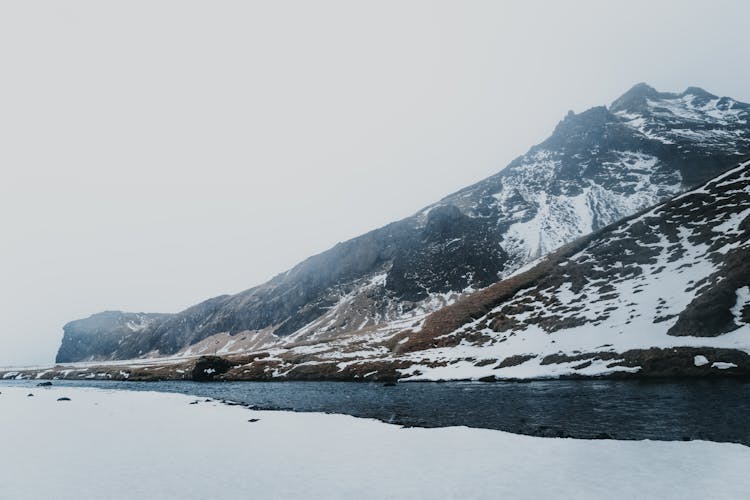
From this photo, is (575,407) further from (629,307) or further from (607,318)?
(629,307)

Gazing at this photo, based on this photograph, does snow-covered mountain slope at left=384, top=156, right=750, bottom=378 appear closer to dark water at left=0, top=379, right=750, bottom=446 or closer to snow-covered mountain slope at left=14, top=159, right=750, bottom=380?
snow-covered mountain slope at left=14, top=159, right=750, bottom=380

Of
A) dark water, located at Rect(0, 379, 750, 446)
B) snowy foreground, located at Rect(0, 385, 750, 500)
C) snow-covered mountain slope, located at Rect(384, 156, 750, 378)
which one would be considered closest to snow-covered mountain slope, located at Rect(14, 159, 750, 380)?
snow-covered mountain slope, located at Rect(384, 156, 750, 378)

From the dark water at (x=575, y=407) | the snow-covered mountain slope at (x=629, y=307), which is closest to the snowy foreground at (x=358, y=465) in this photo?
the dark water at (x=575, y=407)

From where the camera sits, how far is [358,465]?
59.5 ft

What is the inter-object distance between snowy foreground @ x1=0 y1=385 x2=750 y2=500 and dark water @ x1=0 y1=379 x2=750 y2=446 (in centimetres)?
430

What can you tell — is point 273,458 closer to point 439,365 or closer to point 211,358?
point 439,365

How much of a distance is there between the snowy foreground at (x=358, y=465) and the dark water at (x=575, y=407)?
4296mm

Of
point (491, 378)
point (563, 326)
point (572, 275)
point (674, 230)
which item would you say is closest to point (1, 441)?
point (491, 378)

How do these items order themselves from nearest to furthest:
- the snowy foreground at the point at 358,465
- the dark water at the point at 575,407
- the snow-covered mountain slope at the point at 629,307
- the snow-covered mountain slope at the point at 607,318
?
the snowy foreground at the point at 358,465 → the dark water at the point at 575,407 → the snow-covered mountain slope at the point at 629,307 → the snow-covered mountain slope at the point at 607,318

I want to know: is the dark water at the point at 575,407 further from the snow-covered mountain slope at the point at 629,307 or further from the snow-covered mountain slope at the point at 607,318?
the snow-covered mountain slope at the point at 629,307

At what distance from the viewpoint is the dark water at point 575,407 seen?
23.0 m

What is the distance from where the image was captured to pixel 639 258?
7056 centimetres

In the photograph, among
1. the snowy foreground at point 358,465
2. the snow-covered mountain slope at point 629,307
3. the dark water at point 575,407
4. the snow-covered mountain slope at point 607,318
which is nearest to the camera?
the snowy foreground at point 358,465

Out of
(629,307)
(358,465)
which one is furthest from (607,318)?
(358,465)
